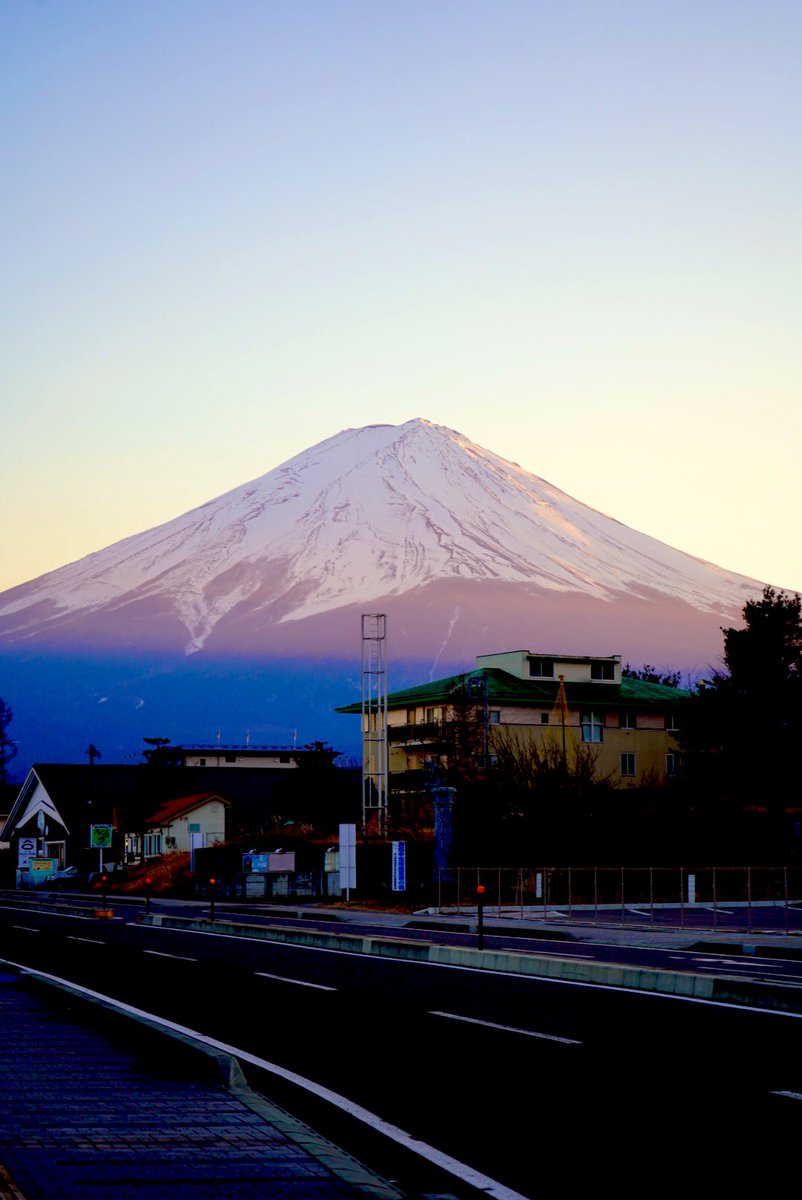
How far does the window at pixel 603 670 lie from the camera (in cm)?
9419

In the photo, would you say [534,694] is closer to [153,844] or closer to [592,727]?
[592,727]

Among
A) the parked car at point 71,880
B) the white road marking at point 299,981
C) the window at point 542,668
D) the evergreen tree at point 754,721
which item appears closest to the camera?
the white road marking at point 299,981

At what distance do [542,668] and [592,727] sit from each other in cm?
650

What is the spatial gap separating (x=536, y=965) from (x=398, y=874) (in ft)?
96.5

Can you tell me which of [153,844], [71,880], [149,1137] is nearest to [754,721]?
[71,880]

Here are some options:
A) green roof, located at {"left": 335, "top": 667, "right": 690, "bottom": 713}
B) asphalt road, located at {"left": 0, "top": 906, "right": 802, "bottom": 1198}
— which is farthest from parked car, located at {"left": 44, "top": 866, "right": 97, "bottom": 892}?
asphalt road, located at {"left": 0, "top": 906, "right": 802, "bottom": 1198}

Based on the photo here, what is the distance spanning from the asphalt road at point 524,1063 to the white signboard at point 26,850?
71.3 meters

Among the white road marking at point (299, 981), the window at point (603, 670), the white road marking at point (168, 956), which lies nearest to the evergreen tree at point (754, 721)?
the window at point (603, 670)

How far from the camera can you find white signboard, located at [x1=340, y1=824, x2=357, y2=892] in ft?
169

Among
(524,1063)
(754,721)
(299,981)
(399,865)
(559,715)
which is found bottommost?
(299,981)

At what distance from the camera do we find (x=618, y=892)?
47969 millimetres

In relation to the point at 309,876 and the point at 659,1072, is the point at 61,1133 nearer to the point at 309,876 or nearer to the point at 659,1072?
the point at 659,1072

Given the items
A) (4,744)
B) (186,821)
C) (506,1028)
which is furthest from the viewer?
(4,744)

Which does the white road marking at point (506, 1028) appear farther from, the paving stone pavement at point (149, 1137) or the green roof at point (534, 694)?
the green roof at point (534, 694)
